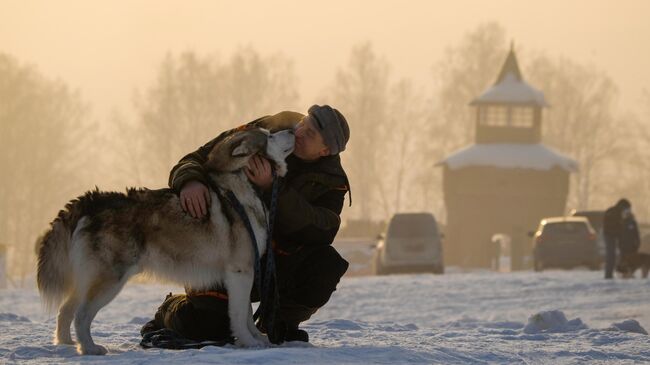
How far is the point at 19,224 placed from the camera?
195 feet

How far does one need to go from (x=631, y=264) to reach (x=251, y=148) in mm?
17860

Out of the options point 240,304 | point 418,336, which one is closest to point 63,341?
point 240,304

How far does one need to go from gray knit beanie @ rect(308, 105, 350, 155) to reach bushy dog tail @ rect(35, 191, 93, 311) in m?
1.42

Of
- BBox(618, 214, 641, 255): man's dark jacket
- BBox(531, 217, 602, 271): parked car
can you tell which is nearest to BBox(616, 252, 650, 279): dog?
BBox(618, 214, 641, 255): man's dark jacket

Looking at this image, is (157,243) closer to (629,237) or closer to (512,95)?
(629,237)

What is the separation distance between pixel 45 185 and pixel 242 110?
14673 mm

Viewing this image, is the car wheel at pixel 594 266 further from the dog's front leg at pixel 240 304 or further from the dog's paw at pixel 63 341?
the dog's paw at pixel 63 341

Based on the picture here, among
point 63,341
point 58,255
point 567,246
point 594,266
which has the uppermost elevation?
point 58,255

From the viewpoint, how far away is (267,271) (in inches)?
329

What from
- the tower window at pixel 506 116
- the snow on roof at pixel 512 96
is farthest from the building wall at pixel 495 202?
the snow on roof at pixel 512 96

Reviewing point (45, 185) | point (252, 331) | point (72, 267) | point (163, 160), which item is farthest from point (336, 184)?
point (163, 160)

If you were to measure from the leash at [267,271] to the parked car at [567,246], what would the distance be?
78.2 ft

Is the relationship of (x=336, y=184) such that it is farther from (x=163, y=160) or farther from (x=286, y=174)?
(x=163, y=160)

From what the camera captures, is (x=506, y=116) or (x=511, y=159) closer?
(x=511, y=159)
